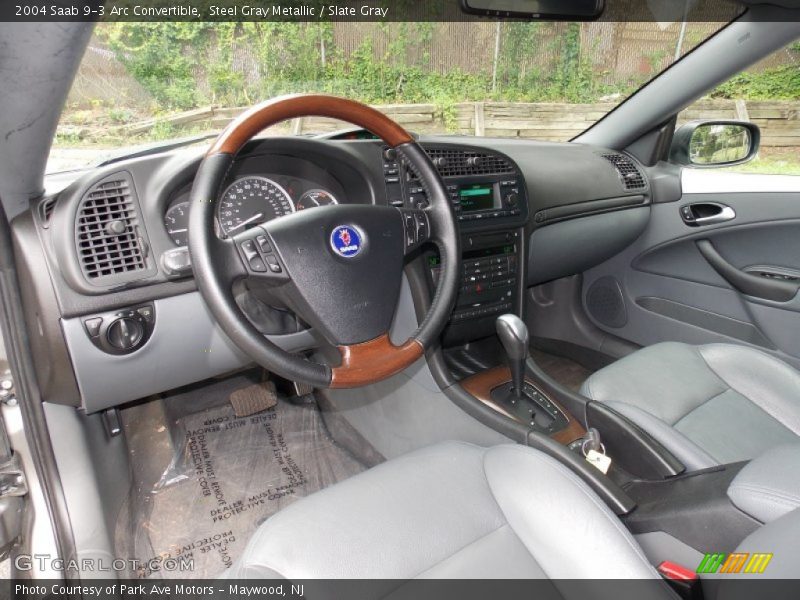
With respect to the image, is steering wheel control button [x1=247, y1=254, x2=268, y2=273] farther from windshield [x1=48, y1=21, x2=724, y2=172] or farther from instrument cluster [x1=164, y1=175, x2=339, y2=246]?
windshield [x1=48, y1=21, x2=724, y2=172]

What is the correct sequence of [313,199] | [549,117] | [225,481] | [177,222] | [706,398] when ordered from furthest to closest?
[549,117] → [225,481] → [706,398] → [313,199] → [177,222]

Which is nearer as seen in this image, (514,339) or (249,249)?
(249,249)

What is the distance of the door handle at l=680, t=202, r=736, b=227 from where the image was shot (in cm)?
230

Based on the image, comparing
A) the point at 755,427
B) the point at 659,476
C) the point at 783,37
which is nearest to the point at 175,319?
the point at 659,476

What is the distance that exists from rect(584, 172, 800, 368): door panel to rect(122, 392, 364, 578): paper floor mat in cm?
149

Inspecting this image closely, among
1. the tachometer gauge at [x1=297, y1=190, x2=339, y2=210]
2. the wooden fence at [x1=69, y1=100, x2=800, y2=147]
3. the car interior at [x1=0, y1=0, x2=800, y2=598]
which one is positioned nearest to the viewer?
the car interior at [x1=0, y1=0, x2=800, y2=598]

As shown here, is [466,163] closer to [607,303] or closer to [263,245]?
[263,245]

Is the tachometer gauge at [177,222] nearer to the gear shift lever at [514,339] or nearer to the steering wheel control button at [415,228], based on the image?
the steering wheel control button at [415,228]

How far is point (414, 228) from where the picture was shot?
1309 mm

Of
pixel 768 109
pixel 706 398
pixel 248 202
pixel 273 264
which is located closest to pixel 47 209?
pixel 248 202

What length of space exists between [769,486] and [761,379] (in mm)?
849

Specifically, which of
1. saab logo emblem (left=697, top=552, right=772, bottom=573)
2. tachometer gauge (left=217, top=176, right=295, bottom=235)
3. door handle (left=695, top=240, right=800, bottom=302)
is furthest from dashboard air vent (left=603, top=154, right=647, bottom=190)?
saab logo emblem (left=697, top=552, right=772, bottom=573)

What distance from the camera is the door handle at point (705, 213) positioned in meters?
2.30

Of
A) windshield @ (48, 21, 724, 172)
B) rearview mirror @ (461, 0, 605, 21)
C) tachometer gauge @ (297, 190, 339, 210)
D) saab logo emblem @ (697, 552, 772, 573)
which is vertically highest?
rearview mirror @ (461, 0, 605, 21)
